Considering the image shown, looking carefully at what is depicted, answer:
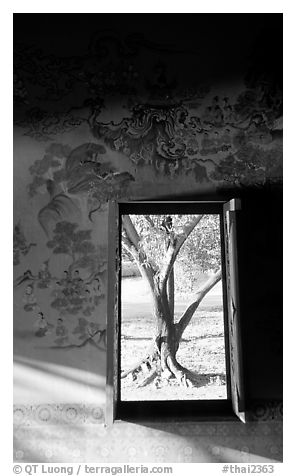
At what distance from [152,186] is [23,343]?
1216mm

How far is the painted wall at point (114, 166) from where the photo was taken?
2541 mm

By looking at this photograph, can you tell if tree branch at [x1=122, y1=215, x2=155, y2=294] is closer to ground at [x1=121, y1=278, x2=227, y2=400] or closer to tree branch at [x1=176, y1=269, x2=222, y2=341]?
ground at [x1=121, y1=278, x2=227, y2=400]

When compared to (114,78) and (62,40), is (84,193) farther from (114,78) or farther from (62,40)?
(62,40)

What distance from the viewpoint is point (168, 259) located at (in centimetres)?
282

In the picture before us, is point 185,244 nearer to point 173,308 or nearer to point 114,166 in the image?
point 173,308

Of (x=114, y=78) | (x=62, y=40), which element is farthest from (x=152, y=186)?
(x=62, y=40)

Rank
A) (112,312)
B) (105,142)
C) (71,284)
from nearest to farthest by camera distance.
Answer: (112,312) → (71,284) → (105,142)

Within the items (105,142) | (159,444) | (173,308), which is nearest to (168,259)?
(173,308)

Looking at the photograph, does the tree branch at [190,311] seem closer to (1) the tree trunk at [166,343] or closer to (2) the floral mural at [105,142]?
(1) the tree trunk at [166,343]

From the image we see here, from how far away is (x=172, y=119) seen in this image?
2766mm

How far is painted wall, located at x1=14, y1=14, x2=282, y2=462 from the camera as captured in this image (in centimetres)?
254

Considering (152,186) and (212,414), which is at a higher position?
(152,186)

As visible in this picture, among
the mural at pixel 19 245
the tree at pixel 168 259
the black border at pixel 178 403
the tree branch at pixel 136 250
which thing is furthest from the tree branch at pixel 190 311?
the mural at pixel 19 245

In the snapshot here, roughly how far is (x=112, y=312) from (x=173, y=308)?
47 cm
